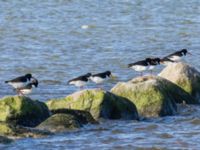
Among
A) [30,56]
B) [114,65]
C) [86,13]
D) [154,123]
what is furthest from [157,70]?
[86,13]

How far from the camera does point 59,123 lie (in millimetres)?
18297

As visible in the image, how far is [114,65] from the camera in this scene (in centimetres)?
2905

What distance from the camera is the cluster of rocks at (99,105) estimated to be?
18250 millimetres

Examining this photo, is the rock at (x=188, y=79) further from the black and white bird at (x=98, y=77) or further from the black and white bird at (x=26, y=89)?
the black and white bird at (x=26, y=89)

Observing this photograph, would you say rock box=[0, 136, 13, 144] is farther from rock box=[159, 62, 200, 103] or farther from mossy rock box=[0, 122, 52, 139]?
rock box=[159, 62, 200, 103]

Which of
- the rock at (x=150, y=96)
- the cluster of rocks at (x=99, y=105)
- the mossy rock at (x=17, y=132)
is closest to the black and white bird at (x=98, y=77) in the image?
the cluster of rocks at (x=99, y=105)

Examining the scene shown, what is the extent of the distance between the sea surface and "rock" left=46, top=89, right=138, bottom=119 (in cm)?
33

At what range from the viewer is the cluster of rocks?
Result: 18.2 m

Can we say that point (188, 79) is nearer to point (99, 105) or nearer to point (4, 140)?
point (99, 105)

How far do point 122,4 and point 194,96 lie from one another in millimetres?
32071

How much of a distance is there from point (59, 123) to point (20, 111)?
0.95 metres

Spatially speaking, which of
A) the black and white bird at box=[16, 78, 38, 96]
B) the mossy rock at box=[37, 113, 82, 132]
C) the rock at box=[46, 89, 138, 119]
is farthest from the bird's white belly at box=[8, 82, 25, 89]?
the mossy rock at box=[37, 113, 82, 132]

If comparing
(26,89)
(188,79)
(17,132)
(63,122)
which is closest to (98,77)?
(26,89)

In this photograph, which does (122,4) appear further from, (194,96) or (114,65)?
(194,96)
